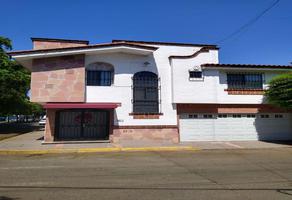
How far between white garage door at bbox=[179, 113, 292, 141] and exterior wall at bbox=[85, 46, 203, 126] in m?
1.30

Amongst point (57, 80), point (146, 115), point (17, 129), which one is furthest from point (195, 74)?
point (17, 129)

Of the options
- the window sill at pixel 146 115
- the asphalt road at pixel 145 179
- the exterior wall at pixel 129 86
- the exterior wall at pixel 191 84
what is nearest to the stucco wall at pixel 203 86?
the exterior wall at pixel 191 84

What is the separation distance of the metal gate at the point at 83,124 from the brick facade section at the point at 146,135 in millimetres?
939

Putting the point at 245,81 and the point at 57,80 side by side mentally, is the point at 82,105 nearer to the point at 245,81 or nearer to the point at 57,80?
the point at 57,80

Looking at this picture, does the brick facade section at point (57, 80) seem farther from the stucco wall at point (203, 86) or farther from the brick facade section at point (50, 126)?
the stucco wall at point (203, 86)

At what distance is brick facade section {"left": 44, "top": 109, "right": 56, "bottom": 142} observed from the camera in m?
18.3

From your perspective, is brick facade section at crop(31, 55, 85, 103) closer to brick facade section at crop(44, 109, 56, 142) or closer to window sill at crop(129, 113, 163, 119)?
brick facade section at crop(44, 109, 56, 142)

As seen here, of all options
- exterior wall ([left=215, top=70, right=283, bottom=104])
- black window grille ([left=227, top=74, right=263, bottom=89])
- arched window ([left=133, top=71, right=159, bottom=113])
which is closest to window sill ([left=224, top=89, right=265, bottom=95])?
exterior wall ([left=215, top=70, right=283, bottom=104])

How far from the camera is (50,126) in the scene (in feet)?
60.6

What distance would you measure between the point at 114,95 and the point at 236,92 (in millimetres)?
8402

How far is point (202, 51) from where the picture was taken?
65.8ft

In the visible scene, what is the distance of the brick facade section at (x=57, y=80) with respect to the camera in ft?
59.2

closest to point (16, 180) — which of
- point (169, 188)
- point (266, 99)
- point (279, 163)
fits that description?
point (169, 188)

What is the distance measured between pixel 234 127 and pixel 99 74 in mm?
9975
